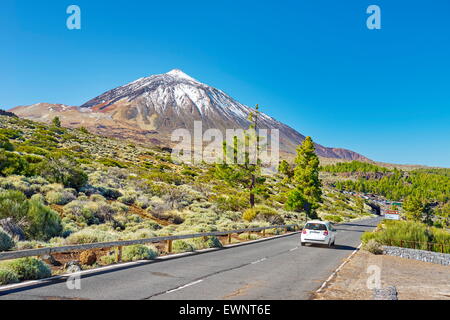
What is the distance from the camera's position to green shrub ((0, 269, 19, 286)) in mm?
8188

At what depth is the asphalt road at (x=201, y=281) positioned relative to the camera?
7.65 meters

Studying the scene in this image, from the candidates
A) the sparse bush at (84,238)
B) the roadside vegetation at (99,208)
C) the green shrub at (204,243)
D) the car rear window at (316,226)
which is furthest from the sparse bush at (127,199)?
the car rear window at (316,226)

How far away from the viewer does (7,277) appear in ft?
27.2

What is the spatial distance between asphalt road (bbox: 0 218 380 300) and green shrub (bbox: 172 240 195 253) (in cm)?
134

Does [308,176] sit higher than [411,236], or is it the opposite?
[308,176]

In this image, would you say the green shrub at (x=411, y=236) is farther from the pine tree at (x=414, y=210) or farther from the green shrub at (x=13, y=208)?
the pine tree at (x=414, y=210)

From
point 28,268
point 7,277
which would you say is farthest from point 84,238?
point 7,277

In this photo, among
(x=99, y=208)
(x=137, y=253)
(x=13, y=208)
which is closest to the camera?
(x=137, y=253)

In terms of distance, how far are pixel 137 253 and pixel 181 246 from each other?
313cm

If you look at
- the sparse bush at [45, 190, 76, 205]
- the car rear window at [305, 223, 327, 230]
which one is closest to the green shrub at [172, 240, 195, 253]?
the car rear window at [305, 223, 327, 230]

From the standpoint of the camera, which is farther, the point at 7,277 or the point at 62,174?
the point at 62,174

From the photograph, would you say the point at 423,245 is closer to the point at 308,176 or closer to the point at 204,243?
the point at 204,243

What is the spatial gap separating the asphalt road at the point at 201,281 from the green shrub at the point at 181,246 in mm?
1338
